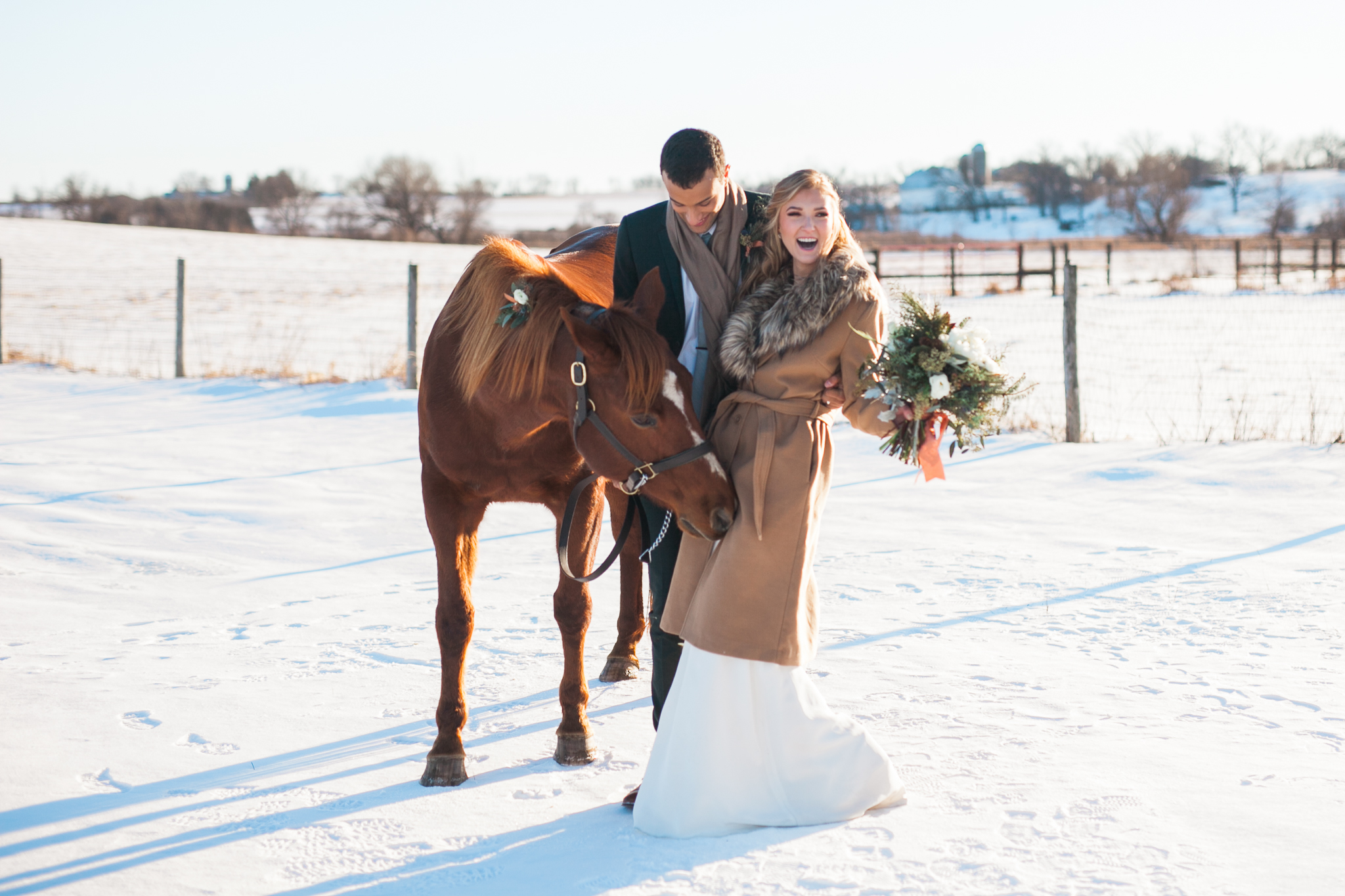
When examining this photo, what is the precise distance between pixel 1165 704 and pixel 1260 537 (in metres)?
2.54

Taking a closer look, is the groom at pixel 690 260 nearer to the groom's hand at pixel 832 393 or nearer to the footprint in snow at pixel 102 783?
the groom's hand at pixel 832 393

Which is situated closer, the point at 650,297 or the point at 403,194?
the point at 650,297

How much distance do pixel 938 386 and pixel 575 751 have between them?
5.03 feet

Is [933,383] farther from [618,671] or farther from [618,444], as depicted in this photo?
[618,671]

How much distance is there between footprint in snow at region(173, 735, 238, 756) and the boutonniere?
1528 millimetres

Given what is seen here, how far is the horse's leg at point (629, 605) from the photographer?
3.95 meters

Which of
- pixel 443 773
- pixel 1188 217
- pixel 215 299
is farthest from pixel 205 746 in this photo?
pixel 1188 217

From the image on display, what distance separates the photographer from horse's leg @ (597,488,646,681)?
395cm

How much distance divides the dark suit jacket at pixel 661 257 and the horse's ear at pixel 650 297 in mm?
124

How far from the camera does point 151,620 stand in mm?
4227

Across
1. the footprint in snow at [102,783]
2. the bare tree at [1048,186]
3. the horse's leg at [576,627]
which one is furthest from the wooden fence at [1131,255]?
the bare tree at [1048,186]

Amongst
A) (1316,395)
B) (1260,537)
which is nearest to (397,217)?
(1316,395)

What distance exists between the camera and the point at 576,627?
10.7ft

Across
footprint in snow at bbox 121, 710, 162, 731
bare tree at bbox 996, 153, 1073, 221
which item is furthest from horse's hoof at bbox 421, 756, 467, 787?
bare tree at bbox 996, 153, 1073, 221
